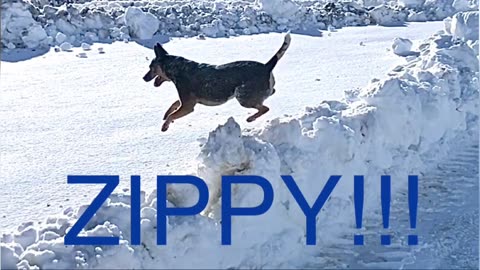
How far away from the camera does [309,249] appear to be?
12.7ft

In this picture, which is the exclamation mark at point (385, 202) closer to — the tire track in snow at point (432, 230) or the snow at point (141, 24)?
the tire track in snow at point (432, 230)

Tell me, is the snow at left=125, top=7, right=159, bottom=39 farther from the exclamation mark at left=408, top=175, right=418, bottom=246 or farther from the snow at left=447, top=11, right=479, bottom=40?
the exclamation mark at left=408, top=175, right=418, bottom=246

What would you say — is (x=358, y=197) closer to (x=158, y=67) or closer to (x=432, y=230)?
(x=432, y=230)

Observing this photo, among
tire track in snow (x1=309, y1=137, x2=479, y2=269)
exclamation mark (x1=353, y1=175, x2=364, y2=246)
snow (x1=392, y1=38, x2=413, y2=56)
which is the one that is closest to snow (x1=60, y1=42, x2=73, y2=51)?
snow (x1=392, y1=38, x2=413, y2=56)

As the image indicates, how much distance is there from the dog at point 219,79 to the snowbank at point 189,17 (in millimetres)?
5015

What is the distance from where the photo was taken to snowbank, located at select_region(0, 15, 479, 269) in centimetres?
331

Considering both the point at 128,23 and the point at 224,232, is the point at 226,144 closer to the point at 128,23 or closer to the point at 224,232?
the point at 224,232

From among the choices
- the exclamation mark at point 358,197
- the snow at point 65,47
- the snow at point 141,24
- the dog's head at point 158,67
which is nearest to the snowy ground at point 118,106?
the snow at point 65,47

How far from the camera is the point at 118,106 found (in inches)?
261

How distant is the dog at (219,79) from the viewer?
4613mm

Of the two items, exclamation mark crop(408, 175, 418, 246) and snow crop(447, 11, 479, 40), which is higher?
snow crop(447, 11, 479, 40)

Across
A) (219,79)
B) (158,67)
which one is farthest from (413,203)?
(158,67)

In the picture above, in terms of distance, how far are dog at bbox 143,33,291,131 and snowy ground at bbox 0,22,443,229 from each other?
43cm

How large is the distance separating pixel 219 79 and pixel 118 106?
7.25 ft
